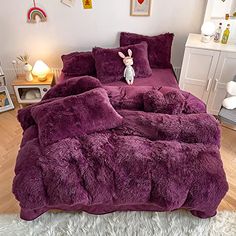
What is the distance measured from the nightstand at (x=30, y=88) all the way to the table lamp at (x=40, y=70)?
6 cm

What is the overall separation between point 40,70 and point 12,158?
1.03 m

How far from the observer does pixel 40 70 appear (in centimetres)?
276

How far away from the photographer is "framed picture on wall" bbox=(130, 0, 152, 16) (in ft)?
8.64

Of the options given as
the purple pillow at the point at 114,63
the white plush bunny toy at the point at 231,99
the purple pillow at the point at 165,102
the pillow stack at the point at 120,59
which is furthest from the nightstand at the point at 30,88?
the white plush bunny toy at the point at 231,99

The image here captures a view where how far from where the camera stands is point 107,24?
2799 mm

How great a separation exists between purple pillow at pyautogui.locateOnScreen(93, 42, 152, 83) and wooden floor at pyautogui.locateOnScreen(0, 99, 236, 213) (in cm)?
109

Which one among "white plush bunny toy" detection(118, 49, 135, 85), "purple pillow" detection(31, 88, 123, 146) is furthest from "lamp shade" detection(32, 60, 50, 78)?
"purple pillow" detection(31, 88, 123, 146)

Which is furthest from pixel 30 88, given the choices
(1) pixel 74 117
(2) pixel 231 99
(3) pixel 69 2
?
(2) pixel 231 99

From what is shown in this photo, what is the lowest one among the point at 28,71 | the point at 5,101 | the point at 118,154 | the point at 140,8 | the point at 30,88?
the point at 5,101

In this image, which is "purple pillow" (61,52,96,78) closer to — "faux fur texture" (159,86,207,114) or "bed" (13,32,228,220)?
"bed" (13,32,228,220)

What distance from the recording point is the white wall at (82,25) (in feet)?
8.74

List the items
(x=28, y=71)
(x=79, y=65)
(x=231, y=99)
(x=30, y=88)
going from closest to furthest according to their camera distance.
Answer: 1. (x=231, y=99)
2. (x=79, y=65)
3. (x=28, y=71)
4. (x=30, y=88)

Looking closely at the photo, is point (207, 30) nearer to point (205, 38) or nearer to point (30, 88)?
point (205, 38)

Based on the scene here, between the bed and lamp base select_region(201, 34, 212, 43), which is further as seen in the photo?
lamp base select_region(201, 34, 212, 43)
